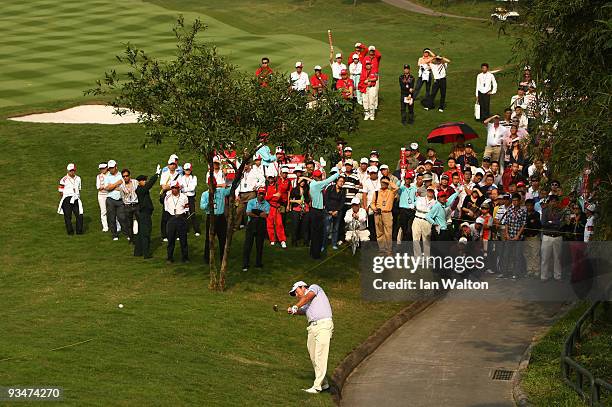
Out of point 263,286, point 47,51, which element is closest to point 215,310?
point 263,286

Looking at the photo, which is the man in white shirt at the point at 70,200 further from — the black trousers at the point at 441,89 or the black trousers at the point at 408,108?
the black trousers at the point at 441,89

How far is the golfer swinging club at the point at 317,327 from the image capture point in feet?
62.4

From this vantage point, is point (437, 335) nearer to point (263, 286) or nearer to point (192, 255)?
point (263, 286)

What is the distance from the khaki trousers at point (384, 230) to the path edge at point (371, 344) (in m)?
2.24

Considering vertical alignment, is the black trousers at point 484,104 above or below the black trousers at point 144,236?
above

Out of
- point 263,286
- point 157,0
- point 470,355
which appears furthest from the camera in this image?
point 157,0

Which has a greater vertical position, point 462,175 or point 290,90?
point 290,90

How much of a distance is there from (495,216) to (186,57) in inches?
323

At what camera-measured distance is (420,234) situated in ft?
88.2

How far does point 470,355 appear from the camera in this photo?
22250 millimetres

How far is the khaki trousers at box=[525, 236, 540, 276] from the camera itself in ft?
85.4

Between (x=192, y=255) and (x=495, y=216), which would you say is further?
(x=192, y=255)

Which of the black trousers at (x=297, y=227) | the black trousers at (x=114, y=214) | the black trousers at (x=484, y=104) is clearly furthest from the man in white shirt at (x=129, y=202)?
the black trousers at (x=484, y=104)

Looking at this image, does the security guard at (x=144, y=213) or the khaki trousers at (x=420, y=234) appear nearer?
the khaki trousers at (x=420, y=234)
